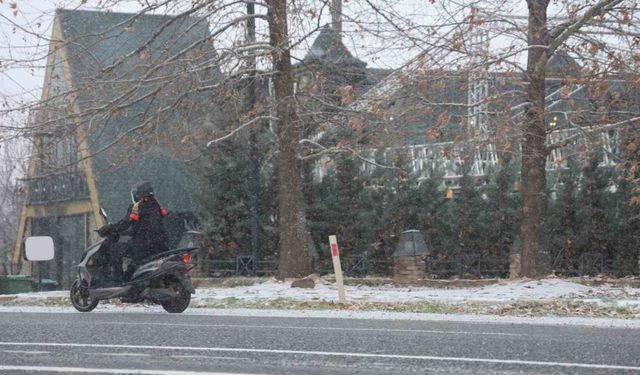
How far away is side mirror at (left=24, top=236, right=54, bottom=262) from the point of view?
58.0 feet

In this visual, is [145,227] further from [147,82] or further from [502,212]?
[502,212]

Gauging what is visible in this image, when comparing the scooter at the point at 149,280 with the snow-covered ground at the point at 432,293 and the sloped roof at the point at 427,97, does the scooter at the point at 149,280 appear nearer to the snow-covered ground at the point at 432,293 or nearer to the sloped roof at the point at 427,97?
the snow-covered ground at the point at 432,293

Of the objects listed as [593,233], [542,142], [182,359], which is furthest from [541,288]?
[182,359]

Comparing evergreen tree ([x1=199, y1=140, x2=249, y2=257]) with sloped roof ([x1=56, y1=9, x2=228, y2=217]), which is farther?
evergreen tree ([x1=199, y1=140, x2=249, y2=257])

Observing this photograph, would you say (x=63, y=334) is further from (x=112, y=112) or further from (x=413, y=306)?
(x=112, y=112)

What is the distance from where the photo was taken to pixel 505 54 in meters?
17.9

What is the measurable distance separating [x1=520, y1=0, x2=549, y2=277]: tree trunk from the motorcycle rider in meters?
7.67

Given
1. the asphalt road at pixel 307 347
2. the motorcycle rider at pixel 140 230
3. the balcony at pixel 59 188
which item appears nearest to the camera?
the asphalt road at pixel 307 347

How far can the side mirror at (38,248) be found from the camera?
17672 millimetres

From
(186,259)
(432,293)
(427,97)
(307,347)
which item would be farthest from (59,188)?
(307,347)

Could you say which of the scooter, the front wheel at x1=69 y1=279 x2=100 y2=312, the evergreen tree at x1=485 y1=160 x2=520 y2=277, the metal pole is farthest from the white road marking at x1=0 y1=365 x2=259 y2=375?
the evergreen tree at x1=485 y1=160 x2=520 y2=277

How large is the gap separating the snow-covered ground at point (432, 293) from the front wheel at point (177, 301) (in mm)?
2347

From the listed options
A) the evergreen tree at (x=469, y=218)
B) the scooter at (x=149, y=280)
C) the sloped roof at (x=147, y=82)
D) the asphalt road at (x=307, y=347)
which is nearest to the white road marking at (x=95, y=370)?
the asphalt road at (x=307, y=347)

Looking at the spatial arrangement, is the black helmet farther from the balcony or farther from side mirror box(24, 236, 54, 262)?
the balcony
